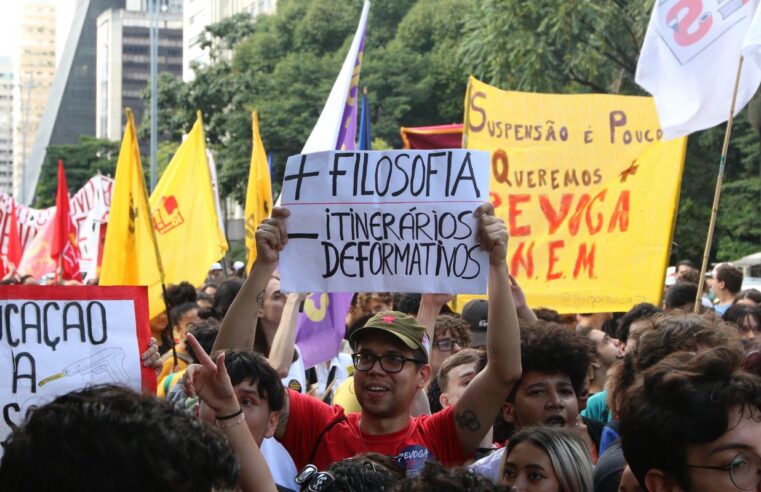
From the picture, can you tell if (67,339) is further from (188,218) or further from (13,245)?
(13,245)

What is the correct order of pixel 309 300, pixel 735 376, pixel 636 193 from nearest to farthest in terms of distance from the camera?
pixel 735 376, pixel 309 300, pixel 636 193

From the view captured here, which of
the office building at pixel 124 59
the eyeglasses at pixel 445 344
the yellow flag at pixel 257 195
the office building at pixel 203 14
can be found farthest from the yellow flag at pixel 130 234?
the office building at pixel 124 59

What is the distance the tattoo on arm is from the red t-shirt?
4cm

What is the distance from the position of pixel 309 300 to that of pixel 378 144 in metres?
31.8

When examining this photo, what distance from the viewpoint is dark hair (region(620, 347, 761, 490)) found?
8.44 ft

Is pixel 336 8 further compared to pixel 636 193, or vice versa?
pixel 336 8

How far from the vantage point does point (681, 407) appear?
8.52 ft

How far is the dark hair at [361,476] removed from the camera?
3.03m

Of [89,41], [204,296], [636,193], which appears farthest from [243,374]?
[89,41]

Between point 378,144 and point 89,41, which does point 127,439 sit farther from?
point 89,41

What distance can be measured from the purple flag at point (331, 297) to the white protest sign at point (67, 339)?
1957 mm

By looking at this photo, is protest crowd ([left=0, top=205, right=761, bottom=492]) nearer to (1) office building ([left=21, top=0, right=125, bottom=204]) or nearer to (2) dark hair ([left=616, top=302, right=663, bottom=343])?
(2) dark hair ([left=616, top=302, right=663, bottom=343])

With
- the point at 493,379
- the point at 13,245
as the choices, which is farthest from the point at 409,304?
the point at 13,245

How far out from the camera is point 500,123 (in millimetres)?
7719
